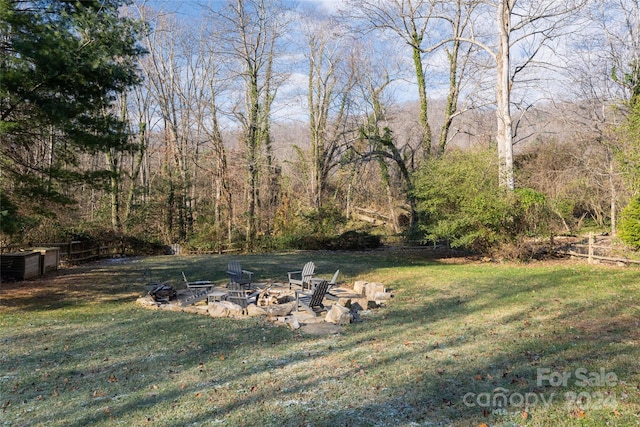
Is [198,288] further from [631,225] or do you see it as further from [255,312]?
[631,225]

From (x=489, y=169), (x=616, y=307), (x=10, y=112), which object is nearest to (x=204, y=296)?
(x=10, y=112)

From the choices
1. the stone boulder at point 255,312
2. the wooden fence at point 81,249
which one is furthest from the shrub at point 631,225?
the wooden fence at point 81,249

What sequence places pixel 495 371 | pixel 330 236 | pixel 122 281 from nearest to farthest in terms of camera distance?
pixel 495 371 → pixel 122 281 → pixel 330 236

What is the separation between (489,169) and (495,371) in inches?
436

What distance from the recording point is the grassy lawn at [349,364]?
12.1ft

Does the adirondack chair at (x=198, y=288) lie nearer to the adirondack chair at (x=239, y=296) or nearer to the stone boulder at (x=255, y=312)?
the adirondack chair at (x=239, y=296)

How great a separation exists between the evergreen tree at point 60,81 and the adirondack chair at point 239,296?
159 inches

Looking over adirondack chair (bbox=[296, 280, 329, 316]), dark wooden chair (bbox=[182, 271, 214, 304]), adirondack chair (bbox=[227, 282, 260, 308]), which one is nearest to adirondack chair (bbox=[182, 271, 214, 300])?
dark wooden chair (bbox=[182, 271, 214, 304])

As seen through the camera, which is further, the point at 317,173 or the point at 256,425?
the point at 317,173

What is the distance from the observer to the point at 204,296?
9.37 metres

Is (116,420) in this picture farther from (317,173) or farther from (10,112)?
(317,173)

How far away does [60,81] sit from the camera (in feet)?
27.1

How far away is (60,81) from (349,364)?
25.3 ft

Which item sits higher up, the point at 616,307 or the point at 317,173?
the point at 317,173
